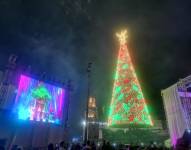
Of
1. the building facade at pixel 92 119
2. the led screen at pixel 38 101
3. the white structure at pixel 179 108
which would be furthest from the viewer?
the building facade at pixel 92 119

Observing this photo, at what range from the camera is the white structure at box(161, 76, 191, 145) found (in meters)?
14.4

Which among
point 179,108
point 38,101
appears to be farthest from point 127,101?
point 38,101

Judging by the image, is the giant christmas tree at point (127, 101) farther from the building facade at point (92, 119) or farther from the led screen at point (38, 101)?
the building facade at point (92, 119)

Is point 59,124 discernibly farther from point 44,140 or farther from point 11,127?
point 11,127

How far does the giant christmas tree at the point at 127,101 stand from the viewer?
710 inches

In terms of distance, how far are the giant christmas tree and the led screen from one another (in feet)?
40.1

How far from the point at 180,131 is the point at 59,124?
19.8 metres

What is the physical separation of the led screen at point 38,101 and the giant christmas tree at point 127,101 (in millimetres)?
Result: 12208

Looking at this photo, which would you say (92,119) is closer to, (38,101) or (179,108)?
(38,101)

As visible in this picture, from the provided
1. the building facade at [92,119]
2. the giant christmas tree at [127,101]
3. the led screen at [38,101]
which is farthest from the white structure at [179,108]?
the building facade at [92,119]

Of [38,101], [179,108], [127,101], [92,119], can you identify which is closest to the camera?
[179,108]

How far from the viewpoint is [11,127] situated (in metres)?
20.8

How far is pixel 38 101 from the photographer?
25.7 metres

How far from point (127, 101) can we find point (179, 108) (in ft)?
17.8
